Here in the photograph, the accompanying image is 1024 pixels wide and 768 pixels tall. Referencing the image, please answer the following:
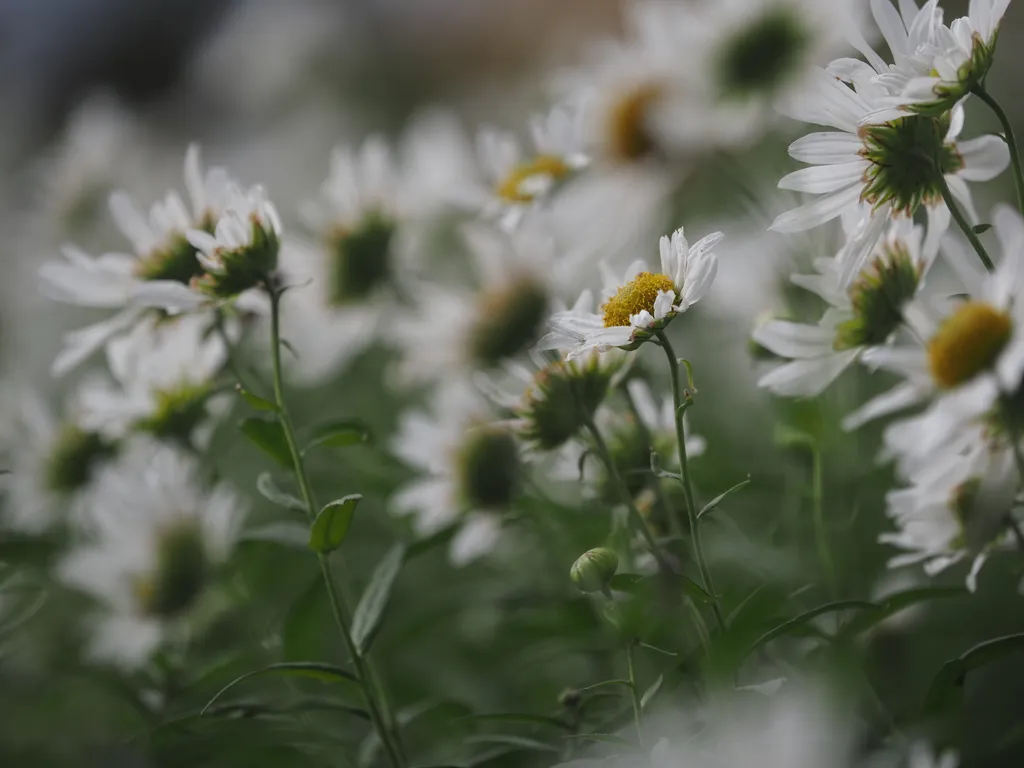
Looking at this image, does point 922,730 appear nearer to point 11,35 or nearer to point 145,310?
point 145,310

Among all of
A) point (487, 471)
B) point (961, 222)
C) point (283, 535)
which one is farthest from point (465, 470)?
point (961, 222)

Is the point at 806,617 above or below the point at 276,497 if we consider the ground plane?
below

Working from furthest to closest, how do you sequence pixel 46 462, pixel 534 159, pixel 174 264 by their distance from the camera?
1. pixel 46 462
2. pixel 534 159
3. pixel 174 264

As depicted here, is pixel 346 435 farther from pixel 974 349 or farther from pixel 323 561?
pixel 974 349

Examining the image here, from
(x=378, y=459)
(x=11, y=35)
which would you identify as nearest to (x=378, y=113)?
(x=11, y=35)

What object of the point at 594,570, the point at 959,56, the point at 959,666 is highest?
the point at 959,56

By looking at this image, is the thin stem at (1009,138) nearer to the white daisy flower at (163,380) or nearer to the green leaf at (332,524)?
the green leaf at (332,524)

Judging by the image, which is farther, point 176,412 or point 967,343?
point 176,412

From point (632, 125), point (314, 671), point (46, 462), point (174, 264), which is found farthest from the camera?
point (632, 125)

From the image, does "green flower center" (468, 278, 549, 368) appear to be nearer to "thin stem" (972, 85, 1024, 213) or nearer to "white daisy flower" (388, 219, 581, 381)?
"white daisy flower" (388, 219, 581, 381)
